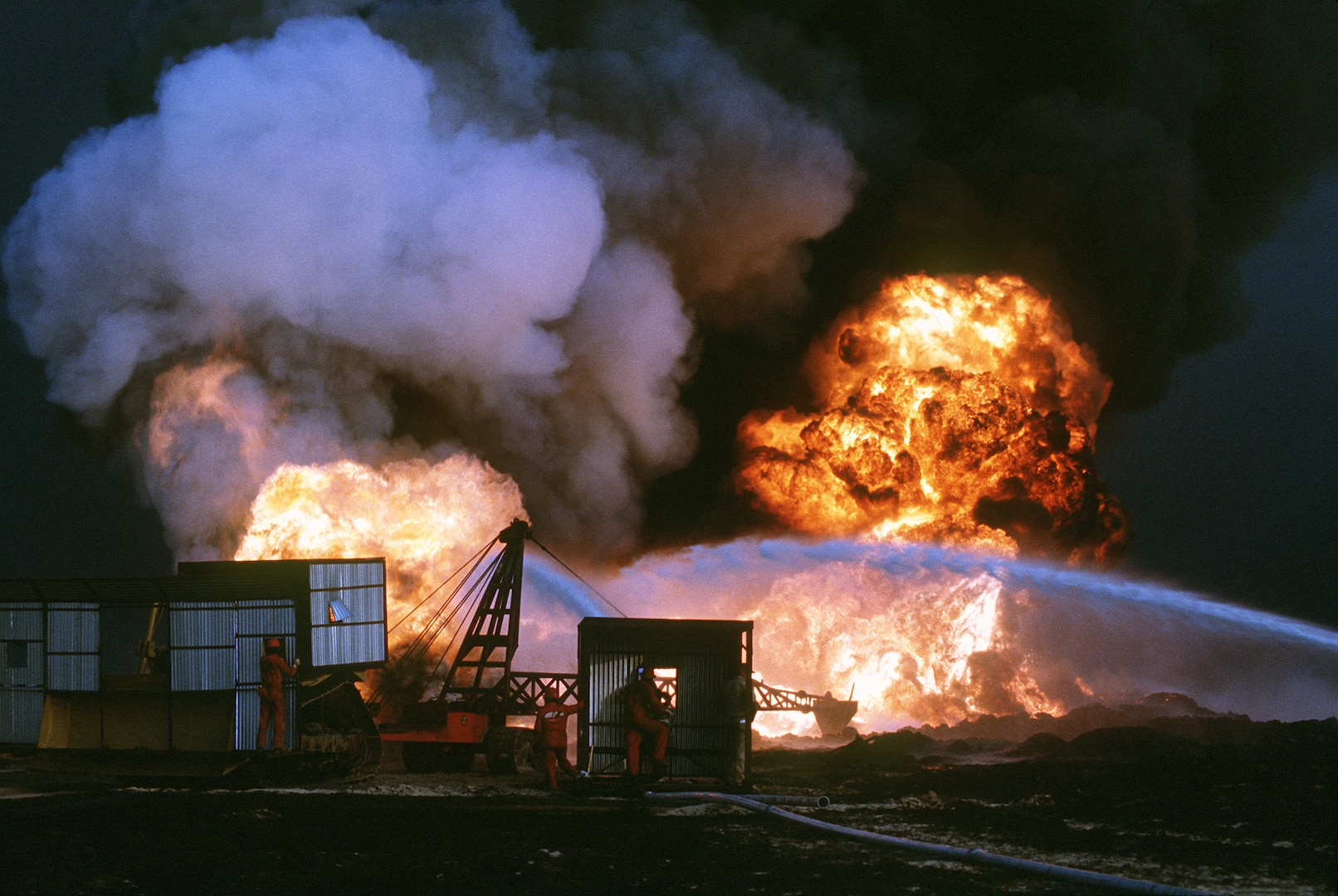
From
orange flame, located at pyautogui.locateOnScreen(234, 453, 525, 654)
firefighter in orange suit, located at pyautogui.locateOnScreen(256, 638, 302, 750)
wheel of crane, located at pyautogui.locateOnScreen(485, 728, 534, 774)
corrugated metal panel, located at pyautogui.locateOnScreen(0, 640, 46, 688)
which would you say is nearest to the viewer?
firefighter in orange suit, located at pyautogui.locateOnScreen(256, 638, 302, 750)

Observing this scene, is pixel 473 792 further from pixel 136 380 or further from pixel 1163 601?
pixel 1163 601

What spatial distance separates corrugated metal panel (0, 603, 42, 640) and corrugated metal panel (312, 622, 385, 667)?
5629 millimetres

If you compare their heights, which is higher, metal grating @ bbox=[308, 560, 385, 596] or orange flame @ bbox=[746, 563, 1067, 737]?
metal grating @ bbox=[308, 560, 385, 596]

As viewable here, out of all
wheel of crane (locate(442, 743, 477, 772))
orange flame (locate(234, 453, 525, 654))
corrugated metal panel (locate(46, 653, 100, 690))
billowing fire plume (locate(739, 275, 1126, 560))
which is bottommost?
wheel of crane (locate(442, 743, 477, 772))

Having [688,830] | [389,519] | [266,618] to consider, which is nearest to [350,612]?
[266,618]

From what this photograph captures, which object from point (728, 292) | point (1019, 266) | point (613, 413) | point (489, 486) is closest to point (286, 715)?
point (489, 486)

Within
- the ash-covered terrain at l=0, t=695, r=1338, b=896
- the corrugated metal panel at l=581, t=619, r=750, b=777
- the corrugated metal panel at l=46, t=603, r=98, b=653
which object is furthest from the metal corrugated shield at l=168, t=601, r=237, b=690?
the corrugated metal panel at l=581, t=619, r=750, b=777

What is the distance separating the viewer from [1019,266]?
49.8 metres

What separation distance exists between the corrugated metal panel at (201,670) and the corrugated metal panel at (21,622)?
3.29 m

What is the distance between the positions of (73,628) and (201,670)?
3012mm

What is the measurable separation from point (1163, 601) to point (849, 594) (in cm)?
1138

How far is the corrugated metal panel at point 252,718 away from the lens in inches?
937

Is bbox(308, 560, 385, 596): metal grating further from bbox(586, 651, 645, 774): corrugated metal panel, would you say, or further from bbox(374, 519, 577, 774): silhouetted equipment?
bbox(586, 651, 645, 774): corrugated metal panel

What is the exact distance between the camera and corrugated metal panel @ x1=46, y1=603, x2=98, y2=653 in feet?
80.5
